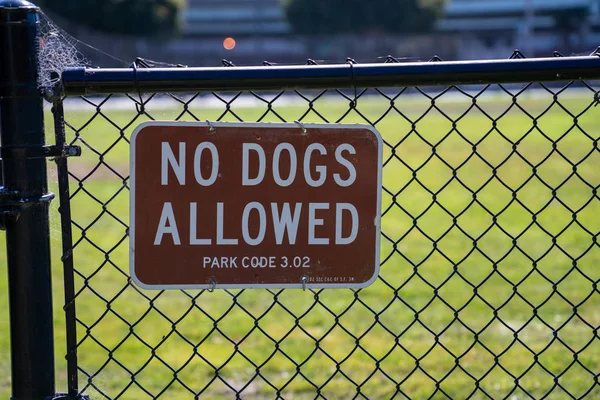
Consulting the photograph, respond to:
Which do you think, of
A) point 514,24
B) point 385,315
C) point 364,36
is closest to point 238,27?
point 364,36

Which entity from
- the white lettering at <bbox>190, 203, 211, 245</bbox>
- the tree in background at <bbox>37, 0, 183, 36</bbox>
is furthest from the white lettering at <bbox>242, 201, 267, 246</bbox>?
the tree in background at <bbox>37, 0, 183, 36</bbox>

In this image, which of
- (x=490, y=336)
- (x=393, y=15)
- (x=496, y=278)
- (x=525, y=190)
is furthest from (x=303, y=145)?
(x=393, y=15)

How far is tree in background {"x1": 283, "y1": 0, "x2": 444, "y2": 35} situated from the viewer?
68438 mm

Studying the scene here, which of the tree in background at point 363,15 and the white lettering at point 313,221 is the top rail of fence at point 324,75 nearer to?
the white lettering at point 313,221

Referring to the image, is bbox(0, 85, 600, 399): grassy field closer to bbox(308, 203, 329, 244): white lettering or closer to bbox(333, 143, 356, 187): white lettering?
bbox(333, 143, 356, 187): white lettering

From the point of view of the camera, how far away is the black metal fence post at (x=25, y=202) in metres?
1.96

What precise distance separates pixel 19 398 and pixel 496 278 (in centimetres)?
639

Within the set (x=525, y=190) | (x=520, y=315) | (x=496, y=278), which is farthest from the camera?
(x=525, y=190)

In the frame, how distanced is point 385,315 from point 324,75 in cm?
461

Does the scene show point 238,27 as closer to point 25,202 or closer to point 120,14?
point 120,14

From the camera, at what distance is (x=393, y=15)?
2709 inches

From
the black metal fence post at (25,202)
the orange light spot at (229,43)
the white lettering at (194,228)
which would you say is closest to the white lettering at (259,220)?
the white lettering at (194,228)

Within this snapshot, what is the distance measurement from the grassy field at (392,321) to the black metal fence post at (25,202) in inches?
5.5

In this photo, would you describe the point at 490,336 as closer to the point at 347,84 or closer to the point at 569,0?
the point at 347,84
